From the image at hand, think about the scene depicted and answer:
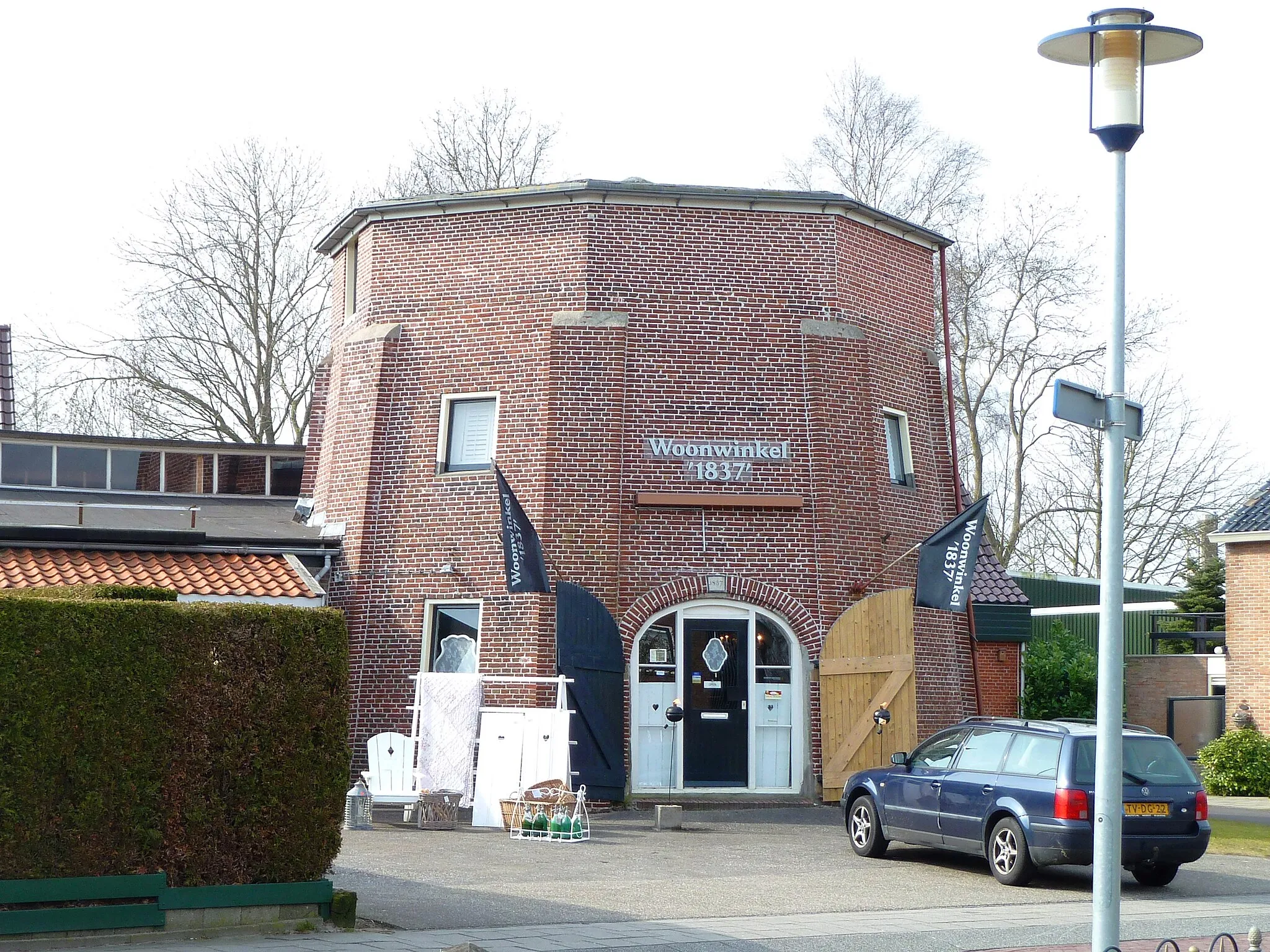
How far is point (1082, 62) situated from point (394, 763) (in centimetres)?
1254

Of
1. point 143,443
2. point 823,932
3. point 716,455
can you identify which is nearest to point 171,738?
point 823,932

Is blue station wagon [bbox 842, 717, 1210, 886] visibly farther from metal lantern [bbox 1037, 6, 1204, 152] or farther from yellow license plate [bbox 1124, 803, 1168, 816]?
metal lantern [bbox 1037, 6, 1204, 152]

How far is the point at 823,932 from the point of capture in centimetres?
1092

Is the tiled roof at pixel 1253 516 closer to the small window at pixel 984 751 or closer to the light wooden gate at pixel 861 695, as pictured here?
the light wooden gate at pixel 861 695

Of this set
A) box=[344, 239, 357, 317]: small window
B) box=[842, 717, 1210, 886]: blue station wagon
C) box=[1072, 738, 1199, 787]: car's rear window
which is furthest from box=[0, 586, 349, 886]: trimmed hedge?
box=[344, 239, 357, 317]: small window

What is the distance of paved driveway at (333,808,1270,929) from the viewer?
11.8 metres

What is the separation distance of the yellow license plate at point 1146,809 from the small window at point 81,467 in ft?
61.6

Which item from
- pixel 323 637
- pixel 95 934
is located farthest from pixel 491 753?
pixel 95 934

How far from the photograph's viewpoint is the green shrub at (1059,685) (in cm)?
2980

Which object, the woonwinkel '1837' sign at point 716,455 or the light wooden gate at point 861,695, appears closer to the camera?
the light wooden gate at point 861,695

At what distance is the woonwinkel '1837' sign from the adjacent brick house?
13.1 meters

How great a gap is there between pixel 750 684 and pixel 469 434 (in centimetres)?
529

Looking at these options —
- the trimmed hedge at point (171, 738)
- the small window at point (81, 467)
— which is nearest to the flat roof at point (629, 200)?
the small window at point (81, 467)

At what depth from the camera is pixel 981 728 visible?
14914mm
